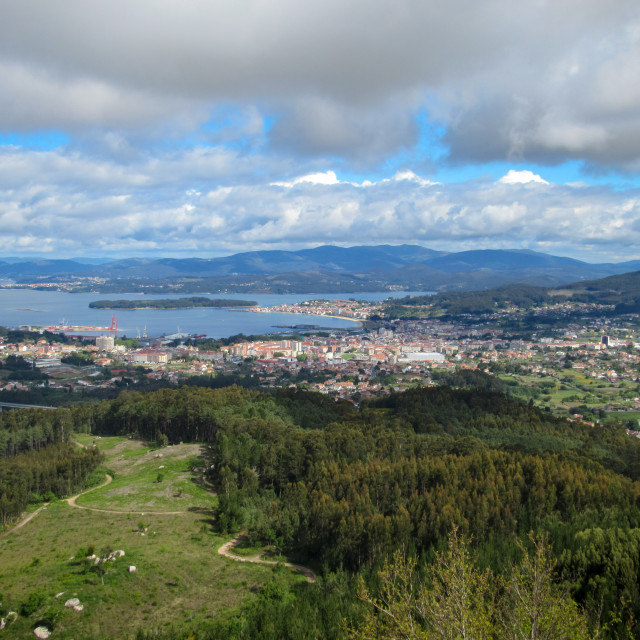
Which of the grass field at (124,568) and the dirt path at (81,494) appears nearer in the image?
the grass field at (124,568)

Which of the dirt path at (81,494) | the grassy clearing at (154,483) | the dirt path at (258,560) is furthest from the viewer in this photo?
the dirt path at (81,494)

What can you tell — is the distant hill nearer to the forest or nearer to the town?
the town

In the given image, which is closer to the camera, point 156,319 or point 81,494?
point 81,494

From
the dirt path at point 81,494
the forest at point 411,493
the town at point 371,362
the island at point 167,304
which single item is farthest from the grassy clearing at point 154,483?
the island at point 167,304

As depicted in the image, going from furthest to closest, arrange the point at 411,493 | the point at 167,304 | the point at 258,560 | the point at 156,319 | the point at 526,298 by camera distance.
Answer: the point at 167,304 → the point at 526,298 → the point at 156,319 → the point at 411,493 → the point at 258,560

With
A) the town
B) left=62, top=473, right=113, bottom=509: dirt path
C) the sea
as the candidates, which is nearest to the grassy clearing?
left=62, top=473, right=113, bottom=509: dirt path

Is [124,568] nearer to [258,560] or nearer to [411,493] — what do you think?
[258,560]

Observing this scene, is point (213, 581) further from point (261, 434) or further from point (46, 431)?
point (46, 431)

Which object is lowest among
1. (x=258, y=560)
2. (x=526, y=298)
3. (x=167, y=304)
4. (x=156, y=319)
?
(x=258, y=560)

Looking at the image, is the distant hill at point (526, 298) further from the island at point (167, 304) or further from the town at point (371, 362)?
the island at point (167, 304)

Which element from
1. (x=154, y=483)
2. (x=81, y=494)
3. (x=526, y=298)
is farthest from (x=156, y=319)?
(x=154, y=483)
